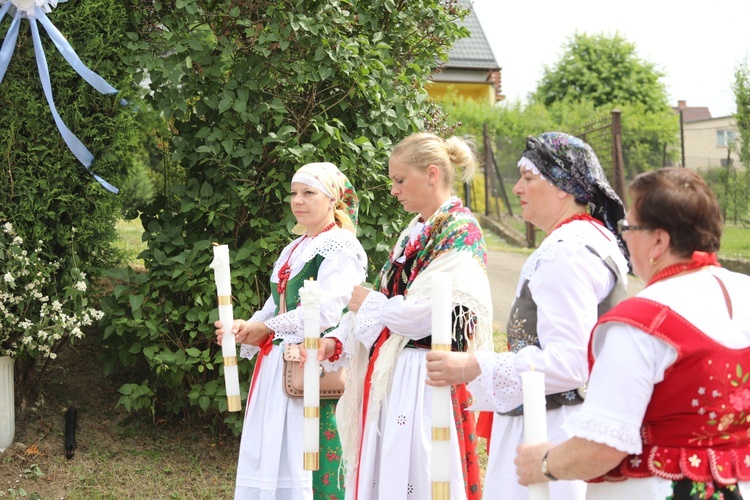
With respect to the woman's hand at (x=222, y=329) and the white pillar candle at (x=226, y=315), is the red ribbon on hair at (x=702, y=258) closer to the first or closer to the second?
the white pillar candle at (x=226, y=315)

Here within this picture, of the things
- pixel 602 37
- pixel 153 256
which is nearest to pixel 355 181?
pixel 153 256

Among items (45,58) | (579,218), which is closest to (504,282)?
(45,58)

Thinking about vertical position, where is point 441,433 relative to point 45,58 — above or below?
below

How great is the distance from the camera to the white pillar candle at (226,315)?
13.3 ft

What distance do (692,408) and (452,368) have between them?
869mm

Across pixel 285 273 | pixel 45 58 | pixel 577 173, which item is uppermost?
pixel 45 58

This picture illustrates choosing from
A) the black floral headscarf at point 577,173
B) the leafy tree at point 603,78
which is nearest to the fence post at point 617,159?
the black floral headscarf at point 577,173

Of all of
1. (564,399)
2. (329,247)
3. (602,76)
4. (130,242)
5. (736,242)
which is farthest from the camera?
(602,76)

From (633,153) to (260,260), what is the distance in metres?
10.7

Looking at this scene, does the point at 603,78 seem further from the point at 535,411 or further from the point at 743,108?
the point at 535,411

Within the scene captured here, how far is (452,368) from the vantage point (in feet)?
9.16

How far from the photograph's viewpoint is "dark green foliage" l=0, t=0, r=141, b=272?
536 cm

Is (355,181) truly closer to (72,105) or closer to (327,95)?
(327,95)

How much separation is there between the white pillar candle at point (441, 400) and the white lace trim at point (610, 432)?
778 millimetres
